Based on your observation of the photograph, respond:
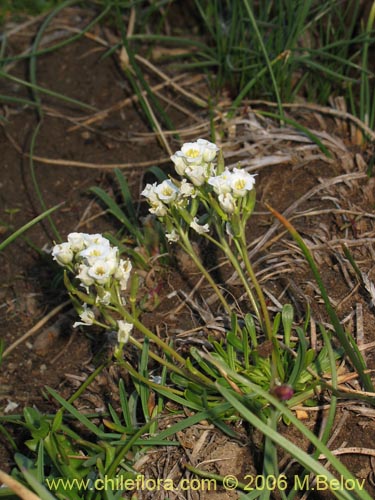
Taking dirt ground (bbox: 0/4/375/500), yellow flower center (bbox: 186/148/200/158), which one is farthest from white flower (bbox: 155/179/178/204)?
dirt ground (bbox: 0/4/375/500)

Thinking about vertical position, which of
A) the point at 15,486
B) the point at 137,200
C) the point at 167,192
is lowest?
the point at 137,200

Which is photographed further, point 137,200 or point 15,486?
point 137,200

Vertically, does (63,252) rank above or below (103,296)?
above

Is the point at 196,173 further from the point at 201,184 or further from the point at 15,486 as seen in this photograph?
the point at 15,486

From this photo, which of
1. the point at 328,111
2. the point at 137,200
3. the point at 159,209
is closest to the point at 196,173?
the point at 159,209

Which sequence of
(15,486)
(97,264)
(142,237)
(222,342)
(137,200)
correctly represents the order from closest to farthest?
(15,486)
(97,264)
(222,342)
(142,237)
(137,200)

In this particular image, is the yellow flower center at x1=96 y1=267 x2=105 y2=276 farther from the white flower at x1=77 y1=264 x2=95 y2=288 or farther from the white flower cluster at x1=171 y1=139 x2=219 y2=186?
the white flower cluster at x1=171 y1=139 x2=219 y2=186

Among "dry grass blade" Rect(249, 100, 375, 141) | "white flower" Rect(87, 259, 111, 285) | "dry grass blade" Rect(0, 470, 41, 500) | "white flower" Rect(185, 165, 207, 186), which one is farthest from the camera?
"dry grass blade" Rect(249, 100, 375, 141)
